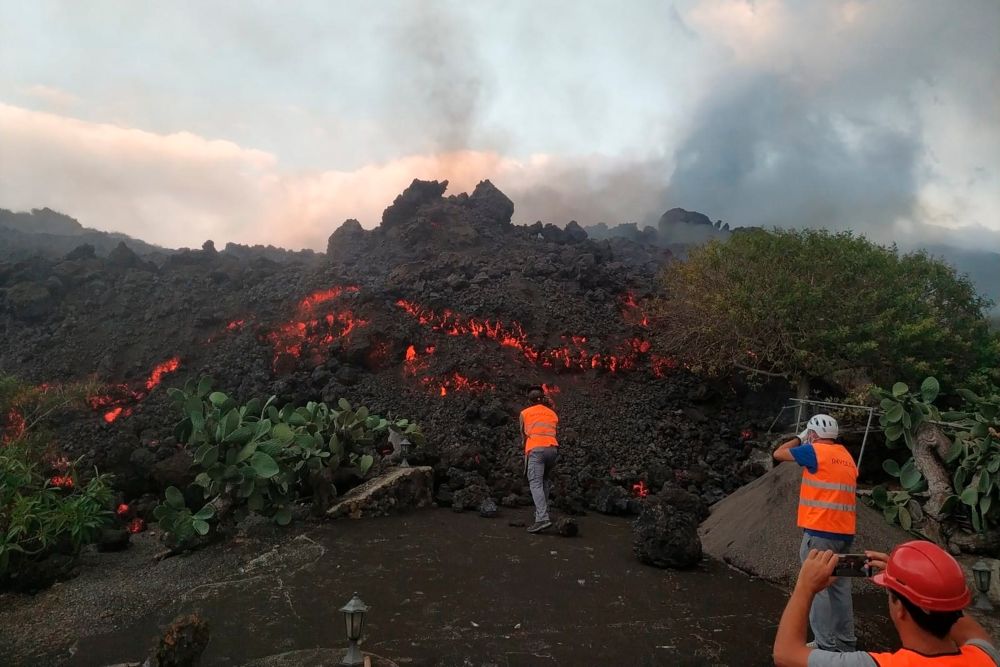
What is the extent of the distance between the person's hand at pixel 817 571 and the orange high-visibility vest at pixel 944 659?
302 millimetres

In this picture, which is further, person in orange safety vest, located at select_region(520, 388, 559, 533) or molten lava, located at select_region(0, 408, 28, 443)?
molten lava, located at select_region(0, 408, 28, 443)

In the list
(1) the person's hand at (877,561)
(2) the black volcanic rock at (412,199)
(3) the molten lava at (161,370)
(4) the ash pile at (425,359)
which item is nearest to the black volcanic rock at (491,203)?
(2) the black volcanic rock at (412,199)

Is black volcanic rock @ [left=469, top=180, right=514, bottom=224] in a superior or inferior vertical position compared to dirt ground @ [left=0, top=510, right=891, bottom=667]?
superior

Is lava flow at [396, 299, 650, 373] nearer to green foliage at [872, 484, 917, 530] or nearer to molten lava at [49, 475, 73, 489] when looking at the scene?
green foliage at [872, 484, 917, 530]

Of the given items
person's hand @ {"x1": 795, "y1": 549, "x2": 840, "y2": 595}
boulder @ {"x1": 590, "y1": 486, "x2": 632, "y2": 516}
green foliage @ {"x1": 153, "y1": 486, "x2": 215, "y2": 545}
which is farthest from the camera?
boulder @ {"x1": 590, "y1": 486, "x2": 632, "y2": 516}

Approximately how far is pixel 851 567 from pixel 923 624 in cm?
33

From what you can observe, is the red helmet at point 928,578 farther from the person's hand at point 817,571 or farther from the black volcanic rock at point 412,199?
the black volcanic rock at point 412,199

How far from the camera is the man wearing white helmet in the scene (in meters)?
4.85

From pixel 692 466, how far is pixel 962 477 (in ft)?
21.1

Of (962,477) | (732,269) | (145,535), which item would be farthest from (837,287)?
(145,535)

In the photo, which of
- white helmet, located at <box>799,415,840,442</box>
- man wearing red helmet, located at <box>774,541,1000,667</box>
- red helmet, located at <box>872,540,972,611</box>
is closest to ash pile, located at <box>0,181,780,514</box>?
white helmet, located at <box>799,415,840,442</box>

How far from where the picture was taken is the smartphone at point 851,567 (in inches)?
94.0

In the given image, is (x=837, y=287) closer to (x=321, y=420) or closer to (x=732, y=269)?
(x=732, y=269)

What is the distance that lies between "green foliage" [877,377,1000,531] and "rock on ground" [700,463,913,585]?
859 millimetres
